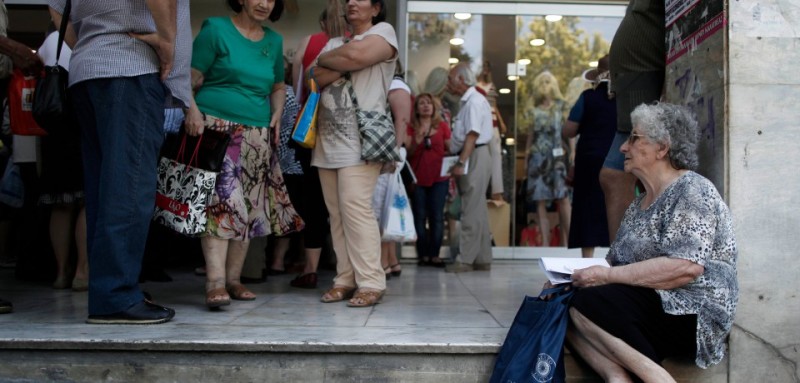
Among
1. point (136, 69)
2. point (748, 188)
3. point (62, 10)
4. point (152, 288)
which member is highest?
point (62, 10)

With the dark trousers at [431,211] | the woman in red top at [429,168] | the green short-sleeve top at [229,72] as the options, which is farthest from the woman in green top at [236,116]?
the dark trousers at [431,211]

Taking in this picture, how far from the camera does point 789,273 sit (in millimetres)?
3502

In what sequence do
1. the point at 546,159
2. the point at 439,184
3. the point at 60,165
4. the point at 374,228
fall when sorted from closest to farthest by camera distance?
the point at 374,228 < the point at 60,165 < the point at 439,184 < the point at 546,159

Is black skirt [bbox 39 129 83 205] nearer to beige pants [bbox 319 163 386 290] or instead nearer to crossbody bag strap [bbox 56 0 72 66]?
crossbody bag strap [bbox 56 0 72 66]

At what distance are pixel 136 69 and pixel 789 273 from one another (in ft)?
10.2

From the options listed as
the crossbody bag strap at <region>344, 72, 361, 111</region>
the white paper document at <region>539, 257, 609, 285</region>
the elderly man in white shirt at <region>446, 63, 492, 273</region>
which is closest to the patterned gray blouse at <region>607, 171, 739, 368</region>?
the white paper document at <region>539, 257, 609, 285</region>

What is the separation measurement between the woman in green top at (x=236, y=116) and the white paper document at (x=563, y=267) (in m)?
1.83

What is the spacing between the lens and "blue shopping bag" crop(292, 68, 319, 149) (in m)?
4.88

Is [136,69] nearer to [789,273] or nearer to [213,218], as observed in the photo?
[213,218]

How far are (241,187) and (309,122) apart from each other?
1.87ft

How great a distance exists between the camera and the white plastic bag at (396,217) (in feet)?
21.6

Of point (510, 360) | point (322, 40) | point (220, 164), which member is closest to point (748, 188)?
point (510, 360)

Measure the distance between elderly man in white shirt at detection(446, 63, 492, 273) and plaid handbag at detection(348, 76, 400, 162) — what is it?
8.93 ft

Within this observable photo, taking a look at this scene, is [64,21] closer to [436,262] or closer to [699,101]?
[699,101]
